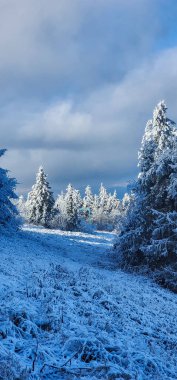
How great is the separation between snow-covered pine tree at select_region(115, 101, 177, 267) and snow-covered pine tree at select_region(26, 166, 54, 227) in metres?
32.6

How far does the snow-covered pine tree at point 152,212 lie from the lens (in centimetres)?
2016

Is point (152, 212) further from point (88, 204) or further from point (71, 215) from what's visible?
point (88, 204)

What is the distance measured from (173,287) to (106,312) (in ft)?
36.3

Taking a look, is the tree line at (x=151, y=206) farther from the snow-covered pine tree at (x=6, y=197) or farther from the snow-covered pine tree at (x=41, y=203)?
the snow-covered pine tree at (x=41, y=203)

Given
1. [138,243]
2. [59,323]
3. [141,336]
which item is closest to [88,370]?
[59,323]

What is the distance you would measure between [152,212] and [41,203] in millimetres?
36955

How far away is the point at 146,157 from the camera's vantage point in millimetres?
23656

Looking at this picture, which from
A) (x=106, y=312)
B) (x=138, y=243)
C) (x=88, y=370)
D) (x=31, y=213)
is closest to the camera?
(x=88, y=370)

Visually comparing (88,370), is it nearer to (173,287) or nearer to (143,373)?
(143,373)

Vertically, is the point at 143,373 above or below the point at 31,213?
below

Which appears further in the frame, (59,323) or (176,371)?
(59,323)

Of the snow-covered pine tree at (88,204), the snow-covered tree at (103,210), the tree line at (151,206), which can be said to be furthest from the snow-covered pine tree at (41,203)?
the snow-covered pine tree at (88,204)

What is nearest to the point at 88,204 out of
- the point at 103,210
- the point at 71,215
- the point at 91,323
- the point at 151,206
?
the point at 103,210

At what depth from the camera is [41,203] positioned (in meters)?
57.1
